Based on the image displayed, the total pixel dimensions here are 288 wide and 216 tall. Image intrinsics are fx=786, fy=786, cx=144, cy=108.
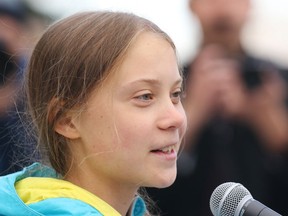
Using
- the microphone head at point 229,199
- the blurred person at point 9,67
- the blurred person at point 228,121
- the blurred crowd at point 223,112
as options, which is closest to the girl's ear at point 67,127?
the microphone head at point 229,199

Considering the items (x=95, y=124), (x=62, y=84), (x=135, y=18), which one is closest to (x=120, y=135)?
(x=95, y=124)

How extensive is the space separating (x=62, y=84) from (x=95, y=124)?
16 centimetres

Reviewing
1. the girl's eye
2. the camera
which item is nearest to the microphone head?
the girl's eye

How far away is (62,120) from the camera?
222cm

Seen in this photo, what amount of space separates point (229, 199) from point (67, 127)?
19.4 inches

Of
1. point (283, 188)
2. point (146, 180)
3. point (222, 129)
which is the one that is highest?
point (146, 180)

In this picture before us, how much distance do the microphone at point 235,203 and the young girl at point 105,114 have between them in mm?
147

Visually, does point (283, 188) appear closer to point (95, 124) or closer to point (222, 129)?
point (222, 129)

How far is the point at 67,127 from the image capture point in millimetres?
2213

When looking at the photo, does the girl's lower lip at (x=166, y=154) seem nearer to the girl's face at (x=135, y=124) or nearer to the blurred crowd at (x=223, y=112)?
the girl's face at (x=135, y=124)

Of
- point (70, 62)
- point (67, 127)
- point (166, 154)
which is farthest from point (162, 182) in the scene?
point (70, 62)

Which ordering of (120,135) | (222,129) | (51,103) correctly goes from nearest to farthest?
(120,135), (51,103), (222,129)

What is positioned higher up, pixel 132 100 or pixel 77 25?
pixel 77 25

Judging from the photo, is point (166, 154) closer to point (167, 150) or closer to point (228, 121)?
point (167, 150)
